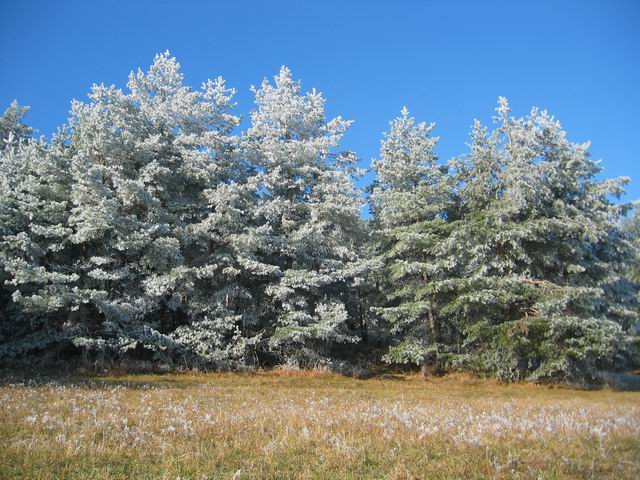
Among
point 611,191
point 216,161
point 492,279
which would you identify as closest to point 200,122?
point 216,161

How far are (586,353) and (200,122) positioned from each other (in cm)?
2442

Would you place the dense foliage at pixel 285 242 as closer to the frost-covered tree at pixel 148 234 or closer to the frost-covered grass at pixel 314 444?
the frost-covered tree at pixel 148 234

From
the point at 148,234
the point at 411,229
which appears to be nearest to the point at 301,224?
the point at 411,229

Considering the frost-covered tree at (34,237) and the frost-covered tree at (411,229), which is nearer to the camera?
the frost-covered tree at (34,237)

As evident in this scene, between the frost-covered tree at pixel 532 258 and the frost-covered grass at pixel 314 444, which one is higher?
the frost-covered tree at pixel 532 258

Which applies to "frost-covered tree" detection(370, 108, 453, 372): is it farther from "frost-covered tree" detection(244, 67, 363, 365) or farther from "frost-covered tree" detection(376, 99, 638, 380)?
"frost-covered tree" detection(244, 67, 363, 365)

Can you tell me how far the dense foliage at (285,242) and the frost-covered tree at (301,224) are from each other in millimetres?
135

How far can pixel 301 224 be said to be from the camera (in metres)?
27.5

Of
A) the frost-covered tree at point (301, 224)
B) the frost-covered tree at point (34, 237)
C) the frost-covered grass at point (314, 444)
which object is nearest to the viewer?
the frost-covered grass at point (314, 444)

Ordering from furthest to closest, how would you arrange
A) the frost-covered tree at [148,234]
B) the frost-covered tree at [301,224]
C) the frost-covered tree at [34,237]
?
1. the frost-covered tree at [301,224]
2. the frost-covered tree at [148,234]
3. the frost-covered tree at [34,237]

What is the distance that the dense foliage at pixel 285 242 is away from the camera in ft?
70.9

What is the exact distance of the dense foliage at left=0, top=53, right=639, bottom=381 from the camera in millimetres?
21609

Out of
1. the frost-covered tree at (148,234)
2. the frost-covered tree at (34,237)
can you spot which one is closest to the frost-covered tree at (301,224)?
the frost-covered tree at (148,234)

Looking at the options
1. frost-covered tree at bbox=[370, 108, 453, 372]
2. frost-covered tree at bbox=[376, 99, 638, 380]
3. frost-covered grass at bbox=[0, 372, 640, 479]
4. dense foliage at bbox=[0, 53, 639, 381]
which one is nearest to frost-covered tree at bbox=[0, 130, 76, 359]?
dense foliage at bbox=[0, 53, 639, 381]
